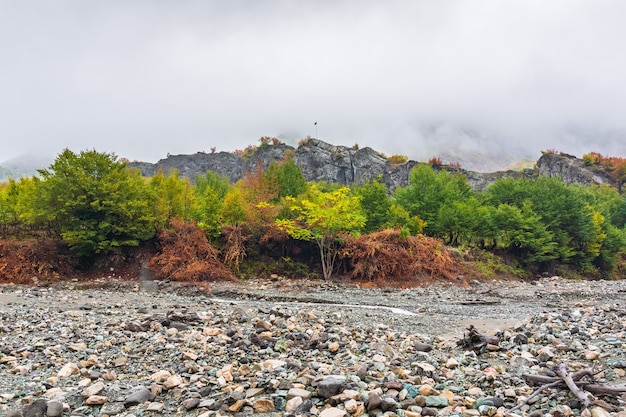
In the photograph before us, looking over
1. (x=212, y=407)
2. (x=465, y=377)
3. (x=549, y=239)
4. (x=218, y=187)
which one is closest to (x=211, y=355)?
(x=212, y=407)

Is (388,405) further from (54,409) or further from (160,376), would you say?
(54,409)

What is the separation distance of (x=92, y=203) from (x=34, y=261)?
5656mm

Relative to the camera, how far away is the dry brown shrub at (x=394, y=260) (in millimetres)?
28406

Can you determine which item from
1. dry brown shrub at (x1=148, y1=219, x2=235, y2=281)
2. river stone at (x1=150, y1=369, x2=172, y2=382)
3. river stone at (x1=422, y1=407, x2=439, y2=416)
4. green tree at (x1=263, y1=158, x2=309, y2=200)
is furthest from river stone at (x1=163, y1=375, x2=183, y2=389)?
green tree at (x1=263, y1=158, x2=309, y2=200)

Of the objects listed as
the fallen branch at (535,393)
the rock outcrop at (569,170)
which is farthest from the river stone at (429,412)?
the rock outcrop at (569,170)

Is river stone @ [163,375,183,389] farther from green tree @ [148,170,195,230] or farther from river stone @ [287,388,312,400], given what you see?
green tree @ [148,170,195,230]

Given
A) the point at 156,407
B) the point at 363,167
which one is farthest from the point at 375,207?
the point at 363,167

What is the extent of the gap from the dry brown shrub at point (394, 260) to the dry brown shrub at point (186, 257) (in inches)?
364

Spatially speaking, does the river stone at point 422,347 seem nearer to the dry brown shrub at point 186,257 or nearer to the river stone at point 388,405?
the river stone at point 388,405

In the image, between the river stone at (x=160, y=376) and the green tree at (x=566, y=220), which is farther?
the green tree at (x=566, y=220)

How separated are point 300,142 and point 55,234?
77.3m

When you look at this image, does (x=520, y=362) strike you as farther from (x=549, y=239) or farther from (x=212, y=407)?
(x=549, y=239)

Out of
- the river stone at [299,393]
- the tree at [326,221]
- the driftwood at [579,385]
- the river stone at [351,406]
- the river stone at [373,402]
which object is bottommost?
the river stone at [299,393]

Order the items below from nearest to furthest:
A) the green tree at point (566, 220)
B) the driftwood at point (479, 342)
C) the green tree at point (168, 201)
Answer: the driftwood at point (479, 342) < the green tree at point (168, 201) < the green tree at point (566, 220)
